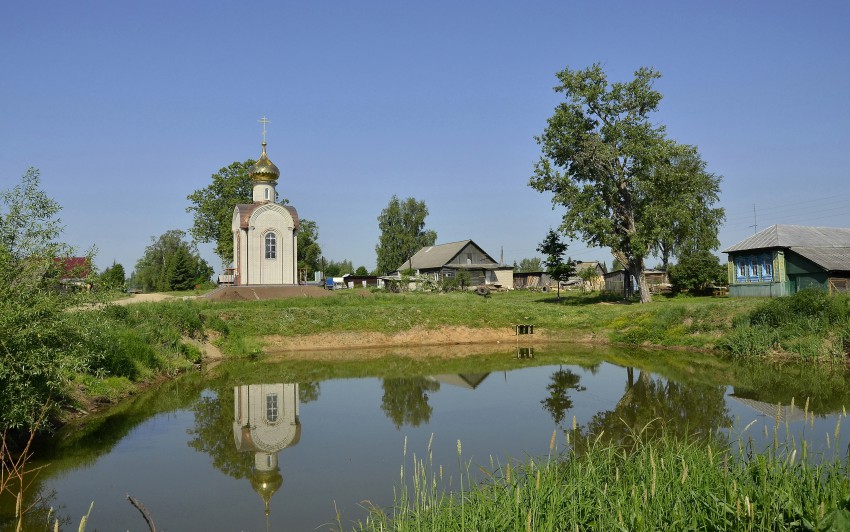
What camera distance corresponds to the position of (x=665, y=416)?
44.9 ft

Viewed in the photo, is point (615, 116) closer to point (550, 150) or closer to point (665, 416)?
point (550, 150)

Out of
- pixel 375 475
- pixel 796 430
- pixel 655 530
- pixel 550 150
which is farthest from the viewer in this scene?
pixel 550 150

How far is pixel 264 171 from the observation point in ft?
123

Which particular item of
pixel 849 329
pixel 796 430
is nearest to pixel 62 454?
pixel 796 430

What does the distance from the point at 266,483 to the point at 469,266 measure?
5167 cm

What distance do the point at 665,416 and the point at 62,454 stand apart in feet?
38.7

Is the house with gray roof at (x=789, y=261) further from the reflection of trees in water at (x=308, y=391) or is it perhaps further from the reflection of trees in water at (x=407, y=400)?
the reflection of trees in water at (x=308, y=391)

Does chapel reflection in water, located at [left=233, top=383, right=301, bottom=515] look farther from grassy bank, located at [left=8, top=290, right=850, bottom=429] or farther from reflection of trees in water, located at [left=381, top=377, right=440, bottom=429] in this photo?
grassy bank, located at [left=8, top=290, right=850, bottom=429]

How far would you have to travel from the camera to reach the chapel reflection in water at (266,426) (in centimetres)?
1016

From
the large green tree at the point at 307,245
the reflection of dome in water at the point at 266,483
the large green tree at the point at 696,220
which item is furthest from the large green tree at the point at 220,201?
the reflection of dome in water at the point at 266,483

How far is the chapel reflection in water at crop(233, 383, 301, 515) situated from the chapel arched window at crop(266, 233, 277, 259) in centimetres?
1772

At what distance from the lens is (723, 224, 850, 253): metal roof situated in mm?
33562

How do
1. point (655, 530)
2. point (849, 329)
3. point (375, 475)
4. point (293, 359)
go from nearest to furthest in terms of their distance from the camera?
point (655, 530), point (375, 475), point (849, 329), point (293, 359)

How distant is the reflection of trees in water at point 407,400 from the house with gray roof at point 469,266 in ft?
129
